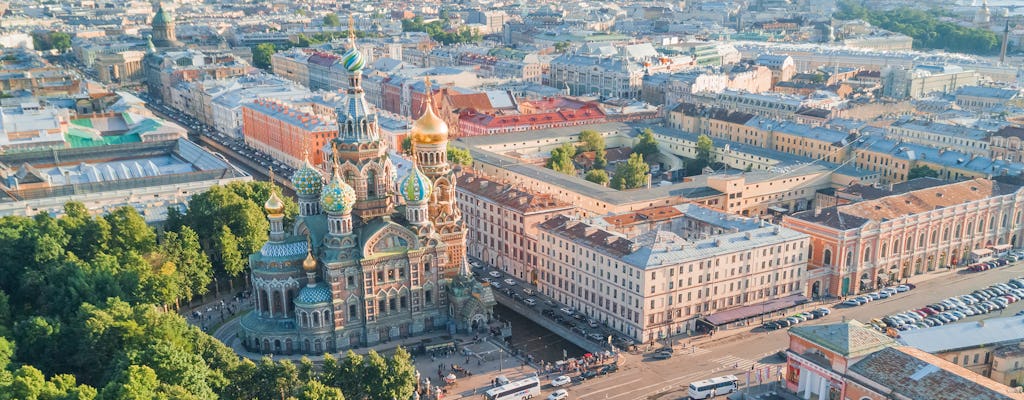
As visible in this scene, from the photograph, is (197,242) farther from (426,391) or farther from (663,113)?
(663,113)

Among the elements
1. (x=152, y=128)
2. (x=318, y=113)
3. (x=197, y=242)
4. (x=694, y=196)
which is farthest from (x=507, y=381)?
(x=318, y=113)

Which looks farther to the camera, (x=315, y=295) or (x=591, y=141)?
(x=591, y=141)

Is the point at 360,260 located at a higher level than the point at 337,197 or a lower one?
lower

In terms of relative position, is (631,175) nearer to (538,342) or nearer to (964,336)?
(538,342)

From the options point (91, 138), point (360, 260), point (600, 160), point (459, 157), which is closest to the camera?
point (360, 260)

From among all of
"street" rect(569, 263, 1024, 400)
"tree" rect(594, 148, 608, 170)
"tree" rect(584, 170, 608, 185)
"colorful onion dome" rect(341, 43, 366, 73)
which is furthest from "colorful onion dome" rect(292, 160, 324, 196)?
"tree" rect(594, 148, 608, 170)

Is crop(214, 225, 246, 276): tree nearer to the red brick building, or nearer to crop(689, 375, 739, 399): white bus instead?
the red brick building

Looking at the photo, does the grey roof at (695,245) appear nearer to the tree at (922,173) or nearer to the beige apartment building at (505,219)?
the beige apartment building at (505,219)

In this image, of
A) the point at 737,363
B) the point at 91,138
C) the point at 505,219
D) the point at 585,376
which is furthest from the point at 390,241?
the point at 91,138
